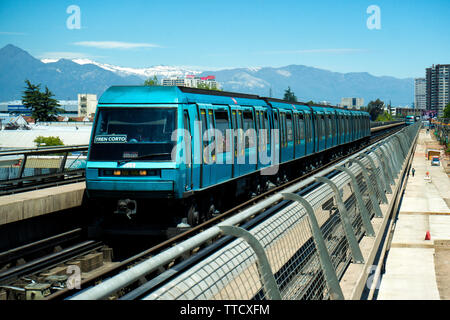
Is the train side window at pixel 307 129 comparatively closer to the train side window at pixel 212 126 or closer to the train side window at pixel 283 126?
the train side window at pixel 283 126

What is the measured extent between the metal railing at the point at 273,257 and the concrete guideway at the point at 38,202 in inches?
243

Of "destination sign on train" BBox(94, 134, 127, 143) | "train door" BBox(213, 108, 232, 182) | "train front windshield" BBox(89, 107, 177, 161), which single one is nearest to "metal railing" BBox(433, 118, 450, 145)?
"train door" BBox(213, 108, 232, 182)

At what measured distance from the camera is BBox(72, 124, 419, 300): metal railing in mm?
3094

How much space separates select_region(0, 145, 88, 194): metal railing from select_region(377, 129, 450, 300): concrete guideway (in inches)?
375

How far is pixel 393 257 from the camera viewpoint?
22016mm

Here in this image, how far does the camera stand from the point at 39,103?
160 m

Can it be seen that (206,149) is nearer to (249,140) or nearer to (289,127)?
(249,140)

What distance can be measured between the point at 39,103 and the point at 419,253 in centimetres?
15030

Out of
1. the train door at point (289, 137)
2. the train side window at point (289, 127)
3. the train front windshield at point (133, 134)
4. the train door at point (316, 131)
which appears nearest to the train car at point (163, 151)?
the train front windshield at point (133, 134)

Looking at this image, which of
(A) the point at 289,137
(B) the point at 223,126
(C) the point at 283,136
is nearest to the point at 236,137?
(B) the point at 223,126

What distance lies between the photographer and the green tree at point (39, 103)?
159 meters
